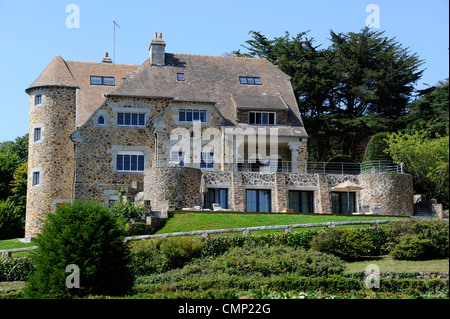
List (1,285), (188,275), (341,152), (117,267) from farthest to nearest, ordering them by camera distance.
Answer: (341,152) < (1,285) < (188,275) < (117,267)

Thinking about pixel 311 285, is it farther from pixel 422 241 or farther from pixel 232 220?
pixel 232 220

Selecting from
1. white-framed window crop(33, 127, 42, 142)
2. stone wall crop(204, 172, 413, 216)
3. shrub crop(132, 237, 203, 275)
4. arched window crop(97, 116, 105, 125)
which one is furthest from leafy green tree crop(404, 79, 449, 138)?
white-framed window crop(33, 127, 42, 142)

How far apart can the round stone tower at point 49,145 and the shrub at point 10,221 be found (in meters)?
2.34

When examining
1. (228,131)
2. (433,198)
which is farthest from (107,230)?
(433,198)

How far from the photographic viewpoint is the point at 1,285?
95.0 feet

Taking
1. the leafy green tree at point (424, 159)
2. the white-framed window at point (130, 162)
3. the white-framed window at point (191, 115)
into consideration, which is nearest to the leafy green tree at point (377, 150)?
the leafy green tree at point (424, 159)

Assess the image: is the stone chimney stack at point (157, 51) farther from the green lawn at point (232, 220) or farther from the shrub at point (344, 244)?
the shrub at point (344, 244)

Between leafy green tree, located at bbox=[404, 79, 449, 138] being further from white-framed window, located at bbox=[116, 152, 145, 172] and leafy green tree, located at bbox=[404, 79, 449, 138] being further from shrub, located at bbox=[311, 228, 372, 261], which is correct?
white-framed window, located at bbox=[116, 152, 145, 172]

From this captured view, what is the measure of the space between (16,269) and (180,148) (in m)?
16.6

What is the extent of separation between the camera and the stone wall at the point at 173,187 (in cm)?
3984

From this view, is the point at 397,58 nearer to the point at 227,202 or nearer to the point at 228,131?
the point at 228,131

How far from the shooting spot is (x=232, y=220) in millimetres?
35812

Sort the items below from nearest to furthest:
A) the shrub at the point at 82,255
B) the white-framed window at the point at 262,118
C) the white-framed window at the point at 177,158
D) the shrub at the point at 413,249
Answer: the shrub at the point at 82,255 < the shrub at the point at 413,249 < the white-framed window at the point at 177,158 < the white-framed window at the point at 262,118
